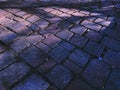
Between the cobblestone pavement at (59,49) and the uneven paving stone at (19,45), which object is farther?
the uneven paving stone at (19,45)

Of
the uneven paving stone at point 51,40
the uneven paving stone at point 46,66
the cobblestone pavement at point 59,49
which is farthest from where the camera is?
the uneven paving stone at point 51,40

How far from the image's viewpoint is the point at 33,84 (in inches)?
83.4

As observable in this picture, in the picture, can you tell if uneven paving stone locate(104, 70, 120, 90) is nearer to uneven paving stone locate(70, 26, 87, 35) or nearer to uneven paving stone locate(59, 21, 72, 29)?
uneven paving stone locate(70, 26, 87, 35)

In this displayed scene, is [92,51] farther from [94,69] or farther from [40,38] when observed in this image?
[40,38]

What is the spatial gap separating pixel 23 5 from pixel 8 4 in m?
0.36

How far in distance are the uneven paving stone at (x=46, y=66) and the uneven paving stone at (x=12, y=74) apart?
19 centimetres

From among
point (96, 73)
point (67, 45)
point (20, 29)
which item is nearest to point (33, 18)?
point (20, 29)

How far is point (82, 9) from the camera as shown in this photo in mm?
4133

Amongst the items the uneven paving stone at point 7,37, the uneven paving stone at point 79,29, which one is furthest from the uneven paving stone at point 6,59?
the uneven paving stone at point 79,29

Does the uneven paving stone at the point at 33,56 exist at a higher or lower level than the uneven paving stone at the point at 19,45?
lower

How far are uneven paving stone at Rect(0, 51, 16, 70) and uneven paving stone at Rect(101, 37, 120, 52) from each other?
1512 millimetres

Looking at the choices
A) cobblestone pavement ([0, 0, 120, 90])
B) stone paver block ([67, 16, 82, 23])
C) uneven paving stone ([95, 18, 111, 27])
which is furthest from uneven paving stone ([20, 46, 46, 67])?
uneven paving stone ([95, 18, 111, 27])

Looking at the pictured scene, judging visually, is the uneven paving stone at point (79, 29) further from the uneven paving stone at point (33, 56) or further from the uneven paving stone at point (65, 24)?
the uneven paving stone at point (33, 56)

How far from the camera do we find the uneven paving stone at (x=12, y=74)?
6.88ft
